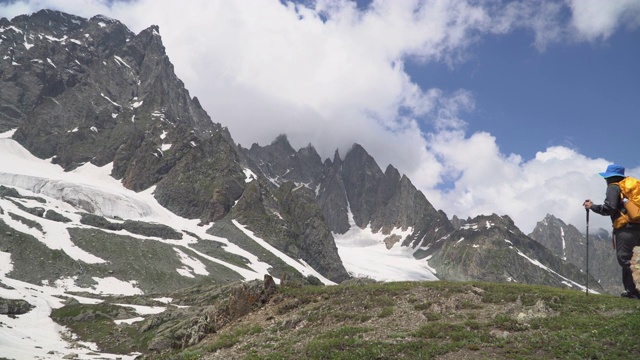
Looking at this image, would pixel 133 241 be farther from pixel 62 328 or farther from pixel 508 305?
pixel 508 305

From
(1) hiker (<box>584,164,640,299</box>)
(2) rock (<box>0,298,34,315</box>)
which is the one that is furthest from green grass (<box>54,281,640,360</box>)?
(2) rock (<box>0,298,34,315</box>)

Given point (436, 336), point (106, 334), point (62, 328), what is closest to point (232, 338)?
point (436, 336)

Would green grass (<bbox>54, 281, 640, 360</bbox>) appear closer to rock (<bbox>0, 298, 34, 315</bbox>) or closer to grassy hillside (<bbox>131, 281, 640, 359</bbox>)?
grassy hillside (<bbox>131, 281, 640, 359</bbox>)

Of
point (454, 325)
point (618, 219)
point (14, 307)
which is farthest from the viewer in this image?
point (14, 307)

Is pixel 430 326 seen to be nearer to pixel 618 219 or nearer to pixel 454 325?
pixel 454 325

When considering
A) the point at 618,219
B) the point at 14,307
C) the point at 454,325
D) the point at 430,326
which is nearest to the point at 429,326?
the point at 430,326

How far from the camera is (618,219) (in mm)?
18438

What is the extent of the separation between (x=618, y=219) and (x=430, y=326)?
10.4 metres

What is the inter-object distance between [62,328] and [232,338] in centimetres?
6231

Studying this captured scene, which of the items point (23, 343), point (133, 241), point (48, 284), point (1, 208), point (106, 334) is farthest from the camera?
point (133, 241)

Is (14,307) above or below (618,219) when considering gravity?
below

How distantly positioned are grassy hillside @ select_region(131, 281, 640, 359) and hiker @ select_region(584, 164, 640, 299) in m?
3.24

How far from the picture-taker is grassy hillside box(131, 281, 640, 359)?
723 inches

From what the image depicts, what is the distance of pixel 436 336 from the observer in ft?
69.2
